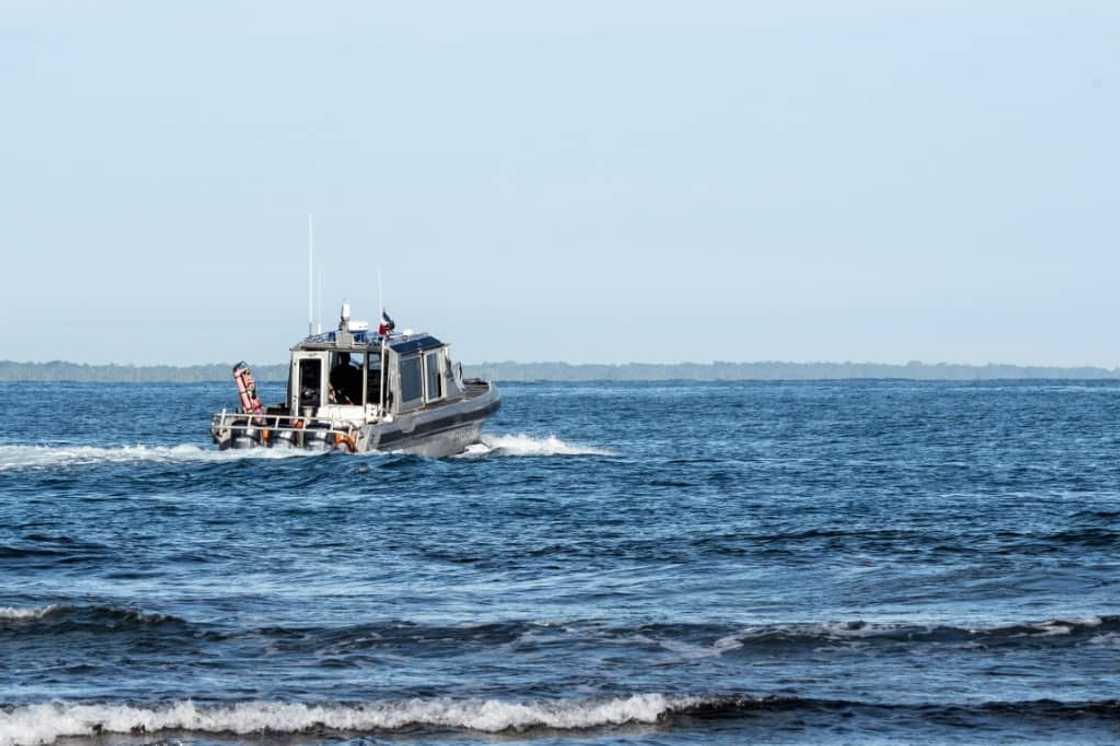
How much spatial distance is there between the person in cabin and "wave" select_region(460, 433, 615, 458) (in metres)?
4.42

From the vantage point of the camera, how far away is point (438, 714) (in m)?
15.1

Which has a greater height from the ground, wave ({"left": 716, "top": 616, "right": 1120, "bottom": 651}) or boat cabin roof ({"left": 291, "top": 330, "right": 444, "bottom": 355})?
boat cabin roof ({"left": 291, "top": 330, "right": 444, "bottom": 355})

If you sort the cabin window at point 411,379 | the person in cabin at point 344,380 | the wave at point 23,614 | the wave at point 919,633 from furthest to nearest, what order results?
the person in cabin at point 344,380 → the cabin window at point 411,379 → the wave at point 23,614 → the wave at point 919,633

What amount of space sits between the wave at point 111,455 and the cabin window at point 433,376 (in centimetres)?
432

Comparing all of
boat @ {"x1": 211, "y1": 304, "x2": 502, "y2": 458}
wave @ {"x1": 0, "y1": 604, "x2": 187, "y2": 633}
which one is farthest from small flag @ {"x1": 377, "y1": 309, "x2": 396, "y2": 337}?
wave @ {"x1": 0, "y1": 604, "x2": 187, "y2": 633}

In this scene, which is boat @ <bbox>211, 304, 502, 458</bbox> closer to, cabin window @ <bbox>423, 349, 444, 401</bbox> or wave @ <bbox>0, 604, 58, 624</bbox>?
cabin window @ <bbox>423, 349, 444, 401</bbox>

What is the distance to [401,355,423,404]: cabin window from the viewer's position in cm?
4153

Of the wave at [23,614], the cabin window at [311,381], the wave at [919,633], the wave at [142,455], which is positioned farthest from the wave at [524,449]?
the wave at [919,633]

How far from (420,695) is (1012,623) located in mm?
7666

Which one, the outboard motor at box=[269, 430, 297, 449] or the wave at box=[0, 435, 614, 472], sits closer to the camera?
the outboard motor at box=[269, 430, 297, 449]

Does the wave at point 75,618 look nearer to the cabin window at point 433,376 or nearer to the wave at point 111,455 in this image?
the wave at point 111,455

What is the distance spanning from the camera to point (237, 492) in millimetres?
35125

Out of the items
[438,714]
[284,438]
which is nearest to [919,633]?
[438,714]

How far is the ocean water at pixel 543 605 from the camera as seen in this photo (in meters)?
15.1
